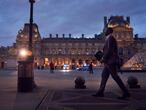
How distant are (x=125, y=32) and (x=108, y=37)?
331 feet

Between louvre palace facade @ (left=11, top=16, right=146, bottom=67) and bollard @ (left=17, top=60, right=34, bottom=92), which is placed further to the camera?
louvre palace facade @ (left=11, top=16, right=146, bottom=67)

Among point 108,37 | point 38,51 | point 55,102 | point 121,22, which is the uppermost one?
point 121,22

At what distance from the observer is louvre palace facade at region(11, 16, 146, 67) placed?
107m

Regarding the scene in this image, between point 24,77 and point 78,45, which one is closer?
point 24,77

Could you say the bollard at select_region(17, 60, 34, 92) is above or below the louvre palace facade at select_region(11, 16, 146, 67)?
below

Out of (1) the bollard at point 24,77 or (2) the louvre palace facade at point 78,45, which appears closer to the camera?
(1) the bollard at point 24,77

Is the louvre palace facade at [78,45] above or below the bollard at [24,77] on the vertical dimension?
above

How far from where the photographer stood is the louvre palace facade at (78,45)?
4218 inches

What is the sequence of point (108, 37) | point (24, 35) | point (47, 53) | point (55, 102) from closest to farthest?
point (55, 102) < point (108, 37) < point (24, 35) < point (47, 53)

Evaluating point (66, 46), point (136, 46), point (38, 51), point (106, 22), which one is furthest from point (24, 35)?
point (136, 46)

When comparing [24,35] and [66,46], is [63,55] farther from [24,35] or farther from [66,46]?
[24,35]

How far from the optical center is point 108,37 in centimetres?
924

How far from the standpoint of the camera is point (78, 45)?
112938 millimetres

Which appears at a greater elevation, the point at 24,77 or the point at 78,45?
the point at 78,45
